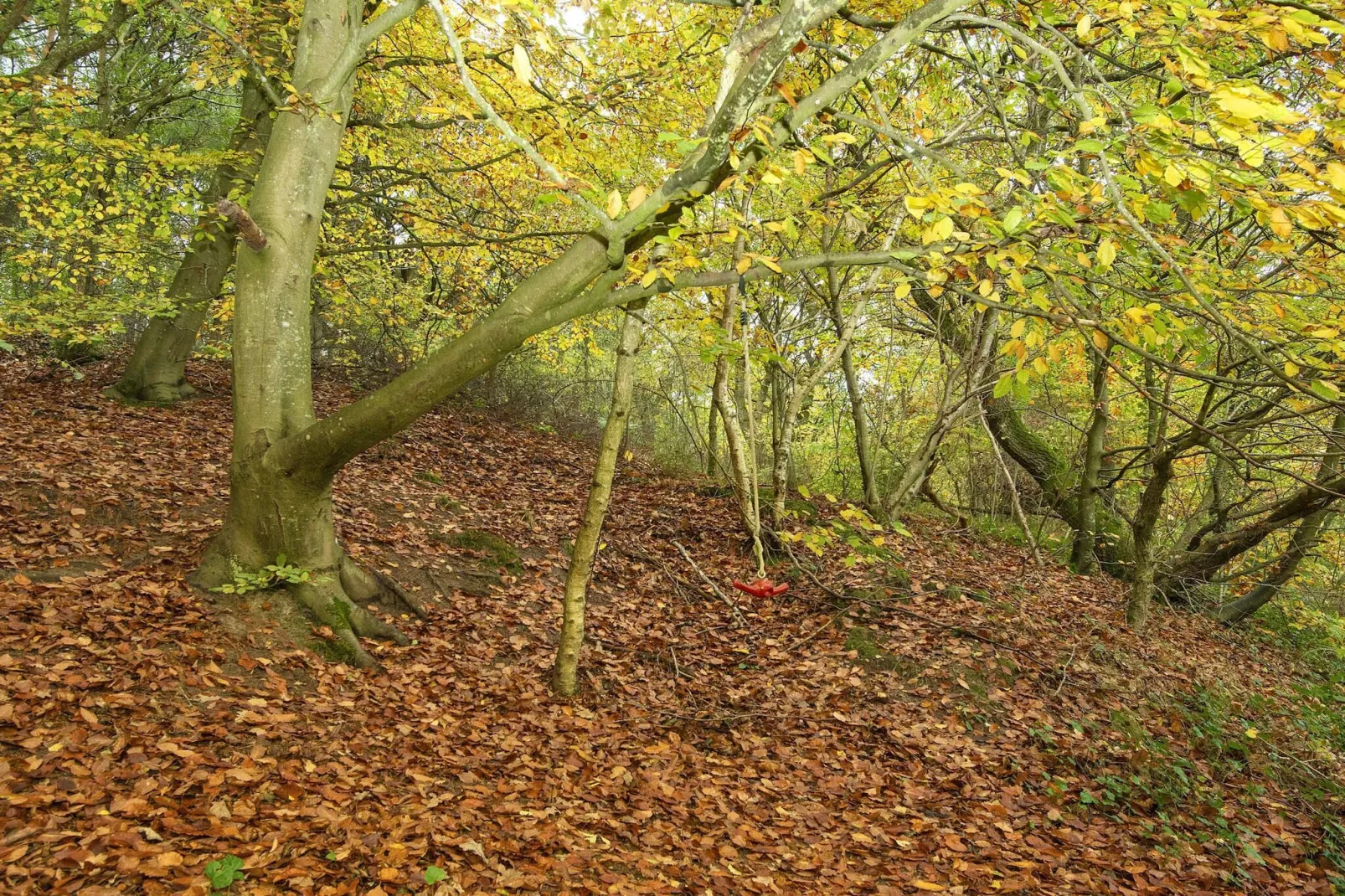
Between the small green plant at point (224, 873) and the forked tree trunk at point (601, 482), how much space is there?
2.47 meters

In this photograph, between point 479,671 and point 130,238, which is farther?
point 130,238

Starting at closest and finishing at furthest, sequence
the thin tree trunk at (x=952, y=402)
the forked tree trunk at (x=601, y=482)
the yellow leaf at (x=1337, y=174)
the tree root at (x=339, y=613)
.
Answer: the yellow leaf at (x=1337, y=174), the forked tree trunk at (x=601, y=482), the tree root at (x=339, y=613), the thin tree trunk at (x=952, y=402)

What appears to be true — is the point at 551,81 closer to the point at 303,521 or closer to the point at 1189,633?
the point at 303,521

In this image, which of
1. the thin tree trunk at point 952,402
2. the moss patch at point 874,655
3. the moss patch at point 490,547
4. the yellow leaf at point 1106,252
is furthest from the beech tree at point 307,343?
the thin tree trunk at point 952,402

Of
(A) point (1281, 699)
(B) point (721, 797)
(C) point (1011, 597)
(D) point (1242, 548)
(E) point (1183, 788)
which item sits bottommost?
(B) point (721, 797)

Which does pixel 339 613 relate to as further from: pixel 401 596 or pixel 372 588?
pixel 401 596

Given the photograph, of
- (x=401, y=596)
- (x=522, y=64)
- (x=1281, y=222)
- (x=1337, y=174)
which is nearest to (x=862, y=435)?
(x=401, y=596)

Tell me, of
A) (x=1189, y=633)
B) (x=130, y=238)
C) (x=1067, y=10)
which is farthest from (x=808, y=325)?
(x=130, y=238)

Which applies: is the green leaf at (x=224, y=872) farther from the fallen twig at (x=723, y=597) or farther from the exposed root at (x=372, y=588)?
the fallen twig at (x=723, y=597)

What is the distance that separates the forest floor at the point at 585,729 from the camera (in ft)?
11.2

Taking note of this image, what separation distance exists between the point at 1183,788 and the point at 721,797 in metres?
3.67

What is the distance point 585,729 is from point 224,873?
2617 millimetres

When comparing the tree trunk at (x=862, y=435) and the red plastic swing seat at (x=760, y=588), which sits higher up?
the tree trunk at (x=862, y=435)

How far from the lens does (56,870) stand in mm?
2723
